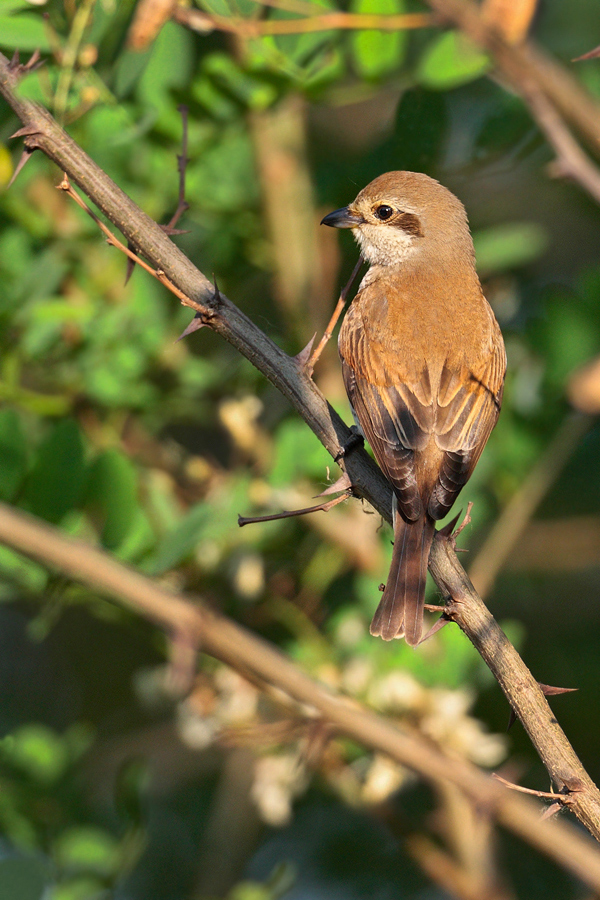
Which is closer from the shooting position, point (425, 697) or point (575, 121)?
point (575, 121)

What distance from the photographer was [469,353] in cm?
345

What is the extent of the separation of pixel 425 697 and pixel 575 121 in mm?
2072

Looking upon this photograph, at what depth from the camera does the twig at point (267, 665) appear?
2.58 metres

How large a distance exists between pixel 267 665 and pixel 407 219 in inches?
80.3

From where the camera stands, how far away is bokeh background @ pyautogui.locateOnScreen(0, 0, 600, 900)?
133 inches

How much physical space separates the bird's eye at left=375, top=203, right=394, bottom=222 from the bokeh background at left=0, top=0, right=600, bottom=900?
199 mm

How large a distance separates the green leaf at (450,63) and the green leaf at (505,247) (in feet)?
2.44

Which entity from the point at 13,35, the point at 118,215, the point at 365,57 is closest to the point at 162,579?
the point at 118,215

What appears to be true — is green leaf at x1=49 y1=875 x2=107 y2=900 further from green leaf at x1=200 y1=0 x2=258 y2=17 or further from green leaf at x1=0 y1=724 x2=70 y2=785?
green leaf at x1=200 y1=0 x2=258 y2=17

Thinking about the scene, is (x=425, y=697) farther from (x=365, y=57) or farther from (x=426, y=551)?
(x=365, y=57)

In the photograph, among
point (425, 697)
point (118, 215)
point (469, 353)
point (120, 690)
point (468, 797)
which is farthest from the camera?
point (120, 690)

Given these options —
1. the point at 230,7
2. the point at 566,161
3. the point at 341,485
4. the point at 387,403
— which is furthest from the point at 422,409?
the point at 230,7

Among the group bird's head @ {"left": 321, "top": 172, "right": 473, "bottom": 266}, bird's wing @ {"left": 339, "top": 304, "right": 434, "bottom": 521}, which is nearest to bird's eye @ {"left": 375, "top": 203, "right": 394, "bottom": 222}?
bird's head @ {"left": 321, "top": 172, "right": 473, "bottom": 266}

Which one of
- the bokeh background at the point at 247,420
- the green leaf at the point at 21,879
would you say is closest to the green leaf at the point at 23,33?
the bokeh background at the point at 247,420
